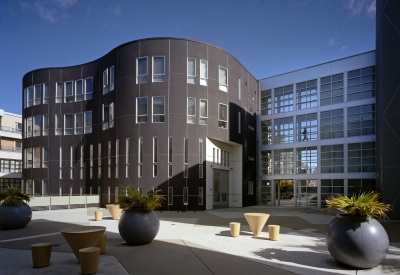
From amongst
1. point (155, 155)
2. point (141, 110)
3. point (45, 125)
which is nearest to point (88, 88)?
point (45, 125)

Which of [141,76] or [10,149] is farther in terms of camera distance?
[10,149]

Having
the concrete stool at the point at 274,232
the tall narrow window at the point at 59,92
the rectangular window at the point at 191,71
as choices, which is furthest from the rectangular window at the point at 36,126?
the concrete stool at the point at 274,232

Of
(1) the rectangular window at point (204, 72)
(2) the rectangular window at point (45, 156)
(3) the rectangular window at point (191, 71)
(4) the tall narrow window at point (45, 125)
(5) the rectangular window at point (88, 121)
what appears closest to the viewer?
(3) the rectangular window at point (191, 71)

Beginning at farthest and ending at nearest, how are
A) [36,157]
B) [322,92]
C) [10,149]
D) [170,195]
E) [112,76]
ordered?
[10,149], [36,157], [322,92], [112,76], [170,195]

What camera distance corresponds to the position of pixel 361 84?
27.8 meters

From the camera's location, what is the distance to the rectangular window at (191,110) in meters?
25.5

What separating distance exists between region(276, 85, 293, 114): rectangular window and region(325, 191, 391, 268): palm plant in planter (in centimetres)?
2430

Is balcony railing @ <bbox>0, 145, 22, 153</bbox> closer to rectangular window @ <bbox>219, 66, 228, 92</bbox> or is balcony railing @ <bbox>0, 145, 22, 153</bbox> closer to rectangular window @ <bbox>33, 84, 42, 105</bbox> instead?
rectangular window @ <bbox>33, 84, 42, 105</bbox>

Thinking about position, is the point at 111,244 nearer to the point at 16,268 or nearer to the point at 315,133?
the point at 16,268

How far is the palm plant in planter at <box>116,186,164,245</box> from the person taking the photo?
1100cm

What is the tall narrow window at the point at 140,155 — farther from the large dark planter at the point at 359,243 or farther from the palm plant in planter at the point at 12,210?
the large dark planter at the point at 359,243

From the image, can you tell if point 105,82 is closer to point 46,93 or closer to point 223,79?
point 46,93

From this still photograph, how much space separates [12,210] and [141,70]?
14492 millimetres

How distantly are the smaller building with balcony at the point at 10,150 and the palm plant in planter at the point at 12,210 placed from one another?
39668mm
